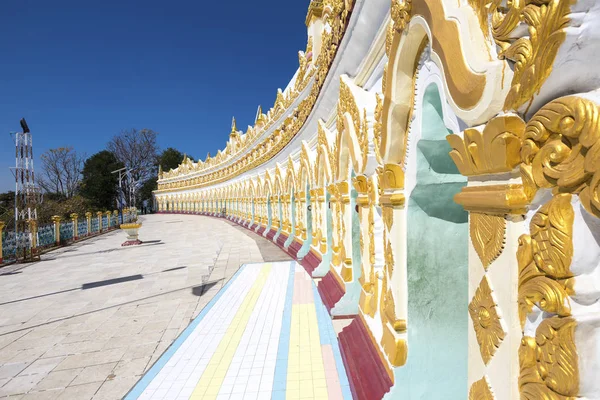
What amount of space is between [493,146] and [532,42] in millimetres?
338

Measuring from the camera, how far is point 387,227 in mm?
2762

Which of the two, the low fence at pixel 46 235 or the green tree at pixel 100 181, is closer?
the low fence at pixel 46 235

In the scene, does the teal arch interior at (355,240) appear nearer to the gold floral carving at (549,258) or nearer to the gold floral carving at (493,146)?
the gold floral carving at (493,146)

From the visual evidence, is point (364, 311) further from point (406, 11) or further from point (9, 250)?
point (9, 250)

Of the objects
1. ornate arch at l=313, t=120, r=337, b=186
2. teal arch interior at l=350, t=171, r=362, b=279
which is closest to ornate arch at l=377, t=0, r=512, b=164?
teal arch interior at l=350, t=171, r=362, b=279

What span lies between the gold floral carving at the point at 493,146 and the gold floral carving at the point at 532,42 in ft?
0.21

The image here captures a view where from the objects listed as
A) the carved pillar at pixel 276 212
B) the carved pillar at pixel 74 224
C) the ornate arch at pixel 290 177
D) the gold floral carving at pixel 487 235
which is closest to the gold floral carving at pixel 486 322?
the gold floral carving at pixel 487 235

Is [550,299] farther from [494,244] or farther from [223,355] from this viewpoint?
[223,355]

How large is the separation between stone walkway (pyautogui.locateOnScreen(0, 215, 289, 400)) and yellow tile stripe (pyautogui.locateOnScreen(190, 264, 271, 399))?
0.75 meters

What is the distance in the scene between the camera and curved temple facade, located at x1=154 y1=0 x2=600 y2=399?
2.87ft

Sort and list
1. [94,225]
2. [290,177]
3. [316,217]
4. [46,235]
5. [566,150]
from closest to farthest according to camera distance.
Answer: [566,150] < [316,217] < [290,177] < [46,235] < [94,225]

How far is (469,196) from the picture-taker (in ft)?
4.49

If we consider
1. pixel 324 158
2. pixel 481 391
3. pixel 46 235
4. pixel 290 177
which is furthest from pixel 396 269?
pixel 46 235

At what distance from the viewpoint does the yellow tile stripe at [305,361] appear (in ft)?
10.8
